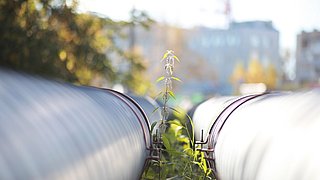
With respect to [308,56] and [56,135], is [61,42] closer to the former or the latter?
[56,135]

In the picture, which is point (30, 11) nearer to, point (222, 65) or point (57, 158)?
point (57, 158)

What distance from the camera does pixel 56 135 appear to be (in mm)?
1381

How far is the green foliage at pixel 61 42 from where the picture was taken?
10000 mm

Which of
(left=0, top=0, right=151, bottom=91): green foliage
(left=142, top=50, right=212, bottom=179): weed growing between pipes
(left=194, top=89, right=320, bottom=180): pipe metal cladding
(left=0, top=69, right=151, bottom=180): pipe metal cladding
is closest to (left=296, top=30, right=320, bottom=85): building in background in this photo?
(left=0, top=0, right=151, bottom=91): green foliage

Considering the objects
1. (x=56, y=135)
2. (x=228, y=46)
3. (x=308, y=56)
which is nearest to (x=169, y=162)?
(x=56, y=135)

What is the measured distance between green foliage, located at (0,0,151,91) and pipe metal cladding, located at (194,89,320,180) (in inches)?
290

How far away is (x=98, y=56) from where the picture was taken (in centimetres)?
1166

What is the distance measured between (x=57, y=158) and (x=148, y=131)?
175 centimetres

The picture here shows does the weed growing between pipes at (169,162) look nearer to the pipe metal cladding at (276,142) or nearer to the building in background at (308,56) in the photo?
the pipe metal cladding at (276,142)

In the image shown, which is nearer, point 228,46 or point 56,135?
point 56,135

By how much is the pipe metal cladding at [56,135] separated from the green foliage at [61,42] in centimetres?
708

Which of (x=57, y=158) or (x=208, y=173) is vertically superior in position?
(x=57, y=158)

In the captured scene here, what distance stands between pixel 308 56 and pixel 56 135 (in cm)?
5527

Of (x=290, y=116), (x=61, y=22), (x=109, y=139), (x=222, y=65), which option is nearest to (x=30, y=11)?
(x=61, y=22)
